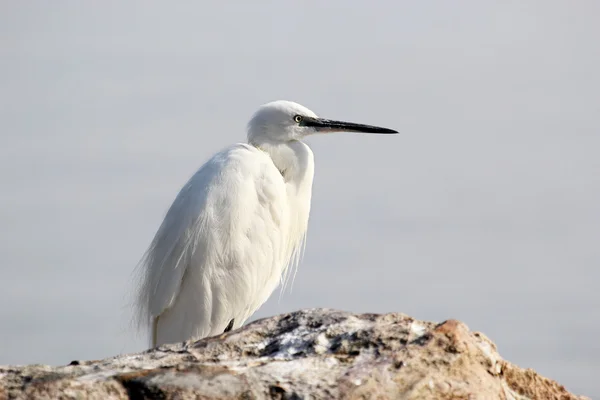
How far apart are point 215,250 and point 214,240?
0.32 feet

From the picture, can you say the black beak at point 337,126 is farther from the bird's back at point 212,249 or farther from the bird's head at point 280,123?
the bird's back at point 212,249

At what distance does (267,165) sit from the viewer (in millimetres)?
8406

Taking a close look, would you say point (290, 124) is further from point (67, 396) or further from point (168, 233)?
point (67, 396)

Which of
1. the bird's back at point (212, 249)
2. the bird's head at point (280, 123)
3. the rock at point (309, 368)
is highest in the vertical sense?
the bird's head at point (280, 123)

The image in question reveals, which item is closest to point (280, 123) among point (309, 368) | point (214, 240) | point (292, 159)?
point (292, 159)

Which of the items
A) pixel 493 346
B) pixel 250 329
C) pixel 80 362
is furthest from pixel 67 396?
pixel 493 346

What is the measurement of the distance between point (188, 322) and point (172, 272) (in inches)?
18.7

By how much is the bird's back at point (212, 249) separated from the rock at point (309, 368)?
4.10 meters

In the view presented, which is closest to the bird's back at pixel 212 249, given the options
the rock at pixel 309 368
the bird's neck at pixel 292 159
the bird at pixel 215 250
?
the bird at pixel 215 250

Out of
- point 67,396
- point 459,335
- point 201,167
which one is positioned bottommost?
point 67,396

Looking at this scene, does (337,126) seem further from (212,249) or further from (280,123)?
(212,249)

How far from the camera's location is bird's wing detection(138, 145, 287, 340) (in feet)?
25.8

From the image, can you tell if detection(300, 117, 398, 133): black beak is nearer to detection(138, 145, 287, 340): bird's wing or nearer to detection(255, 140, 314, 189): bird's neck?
detection(255, 140, 314, 189): bird's neck

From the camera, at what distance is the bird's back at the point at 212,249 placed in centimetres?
788
